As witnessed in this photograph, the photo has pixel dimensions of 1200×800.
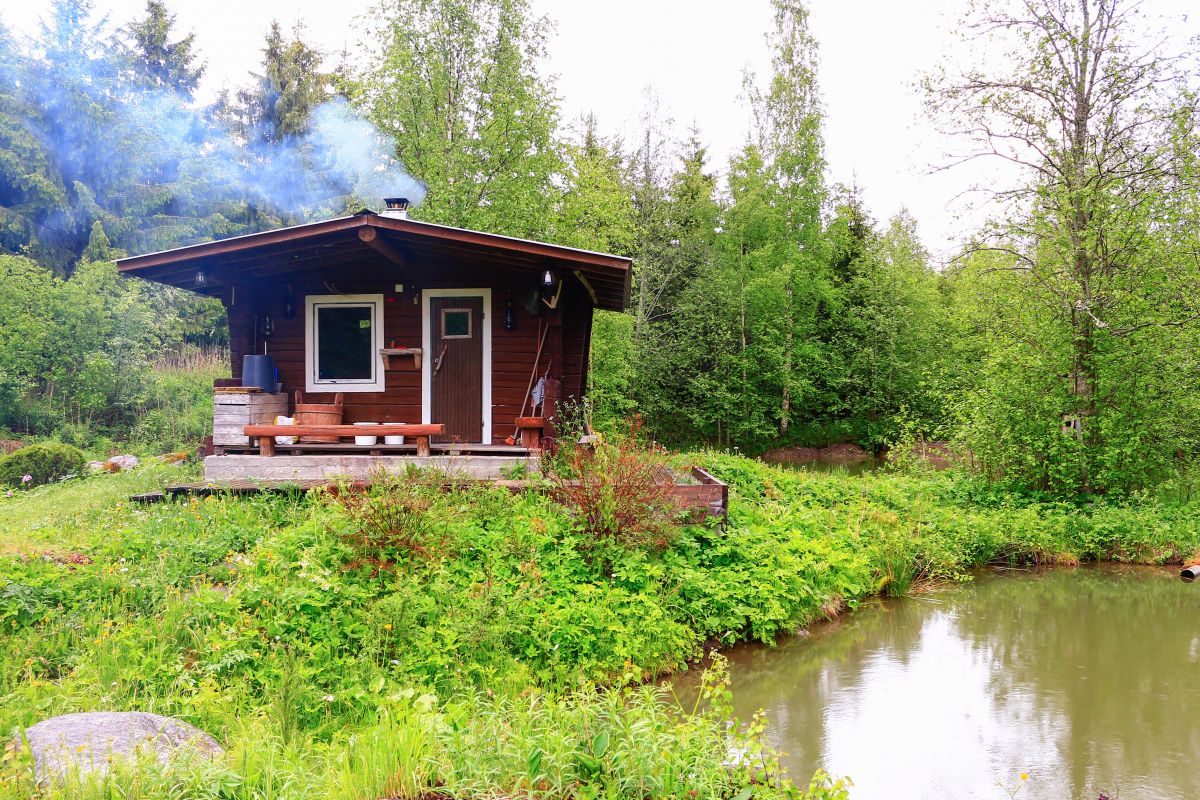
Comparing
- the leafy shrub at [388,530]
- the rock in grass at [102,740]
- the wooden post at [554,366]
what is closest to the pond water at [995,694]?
the leafy shrub at [388,530]

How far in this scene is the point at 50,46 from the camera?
23359 mm


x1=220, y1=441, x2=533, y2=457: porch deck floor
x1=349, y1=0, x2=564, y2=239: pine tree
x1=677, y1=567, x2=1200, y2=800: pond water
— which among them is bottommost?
x1=677, y1=567, x2=1200, y2=800: pond water

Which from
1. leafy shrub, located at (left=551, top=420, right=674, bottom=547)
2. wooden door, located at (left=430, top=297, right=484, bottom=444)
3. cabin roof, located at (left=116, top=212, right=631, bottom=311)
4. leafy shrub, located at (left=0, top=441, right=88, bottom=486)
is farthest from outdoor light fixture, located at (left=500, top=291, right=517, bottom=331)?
leafy shrub, located at (left=0, top=441, right=88, bottom=486)

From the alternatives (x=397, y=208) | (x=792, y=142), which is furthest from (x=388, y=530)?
(x=792, y=142)

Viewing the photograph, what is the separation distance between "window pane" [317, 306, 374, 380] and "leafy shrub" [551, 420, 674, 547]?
4283mm

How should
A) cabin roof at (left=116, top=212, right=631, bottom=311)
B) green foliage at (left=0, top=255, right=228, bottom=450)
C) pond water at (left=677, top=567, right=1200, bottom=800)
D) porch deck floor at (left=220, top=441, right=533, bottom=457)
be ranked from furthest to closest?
1. green foliage at (left=0, top=255, right=228, bottom=450)
2. cabin roof at (left=116, top=212, right=631, bottom=311)
3. porch deck floor at (left=220, top=441, right=533, bottom=457)
4. pond water at (left=677, top=567, right=1200, bottom=800)

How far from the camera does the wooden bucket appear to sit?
33.3ft

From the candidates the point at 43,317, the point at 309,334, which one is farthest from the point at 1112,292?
the point at 43,317

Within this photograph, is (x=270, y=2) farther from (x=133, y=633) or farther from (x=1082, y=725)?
(x=1082, y=725)

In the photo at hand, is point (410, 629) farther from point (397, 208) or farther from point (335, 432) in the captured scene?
point (397, 208)

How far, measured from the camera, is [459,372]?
1089cm

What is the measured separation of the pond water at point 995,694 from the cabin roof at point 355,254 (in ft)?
17.1

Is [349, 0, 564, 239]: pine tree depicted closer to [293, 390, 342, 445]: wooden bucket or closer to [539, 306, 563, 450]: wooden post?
[539, 306, 563, 450]: wooden post

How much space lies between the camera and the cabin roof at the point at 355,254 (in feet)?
31.6
